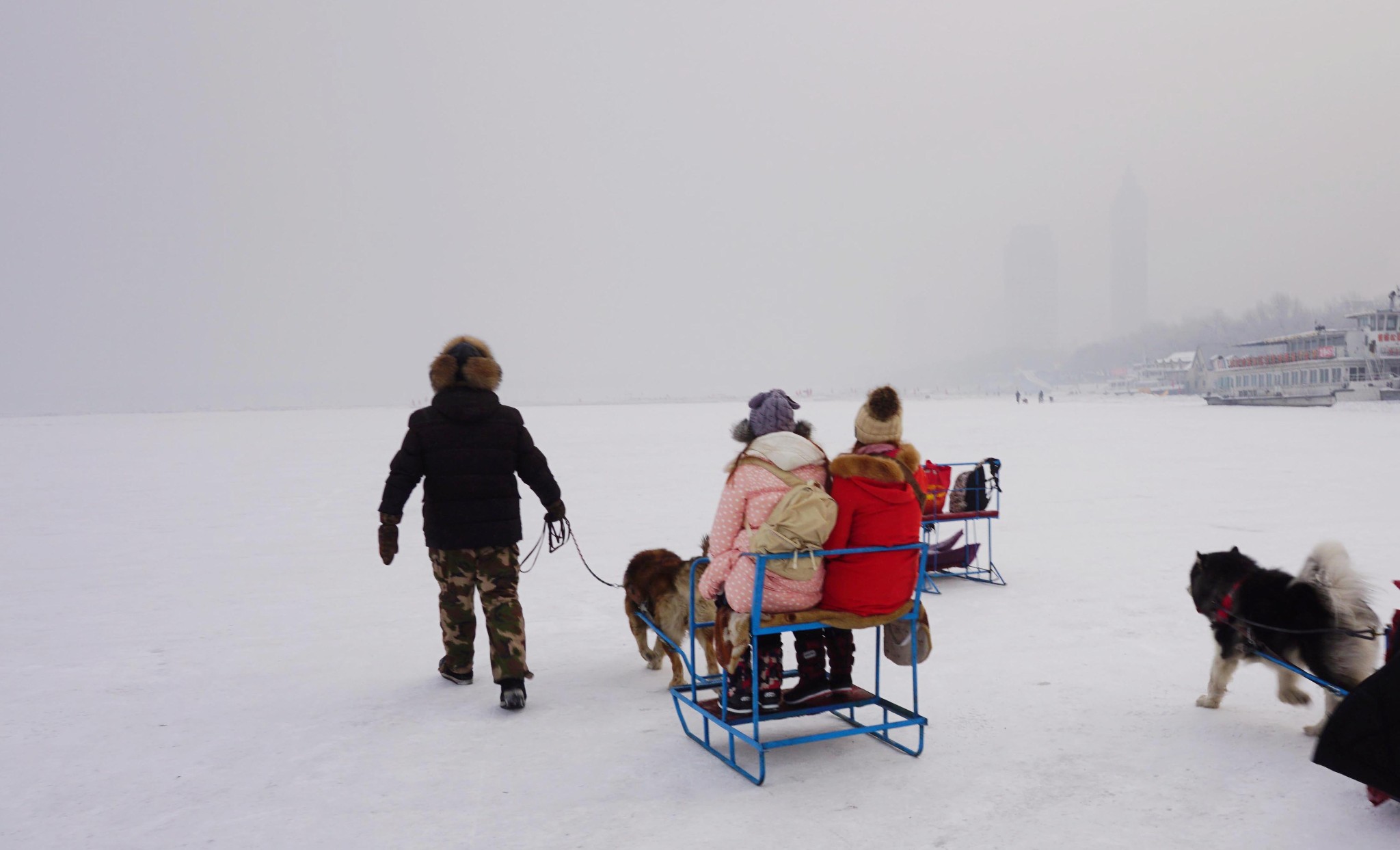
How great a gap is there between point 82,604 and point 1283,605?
8.92m

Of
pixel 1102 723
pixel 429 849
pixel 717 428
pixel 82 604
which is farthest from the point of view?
pixel 717 428

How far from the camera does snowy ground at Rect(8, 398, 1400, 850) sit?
3643mm

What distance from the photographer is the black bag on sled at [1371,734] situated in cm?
319

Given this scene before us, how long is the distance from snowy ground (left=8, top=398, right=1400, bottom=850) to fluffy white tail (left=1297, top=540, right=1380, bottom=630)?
65 cm

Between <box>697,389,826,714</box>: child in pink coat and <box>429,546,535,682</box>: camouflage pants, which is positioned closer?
<box>697,389,826,714</box>: child in pink coat

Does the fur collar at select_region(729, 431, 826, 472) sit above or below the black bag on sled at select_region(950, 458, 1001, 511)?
above

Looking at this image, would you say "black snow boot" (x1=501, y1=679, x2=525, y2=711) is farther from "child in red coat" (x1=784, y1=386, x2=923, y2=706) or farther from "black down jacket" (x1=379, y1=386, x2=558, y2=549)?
"child in red coat" (x1=784, y1=386, x2=923, y2=706)

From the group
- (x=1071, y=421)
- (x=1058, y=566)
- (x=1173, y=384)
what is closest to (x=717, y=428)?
(x=1071, y=421)

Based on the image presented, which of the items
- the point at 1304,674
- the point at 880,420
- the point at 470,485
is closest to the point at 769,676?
the point at 880,420

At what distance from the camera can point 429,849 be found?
3.47 m

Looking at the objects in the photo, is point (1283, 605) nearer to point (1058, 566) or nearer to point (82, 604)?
point (1058, 566)

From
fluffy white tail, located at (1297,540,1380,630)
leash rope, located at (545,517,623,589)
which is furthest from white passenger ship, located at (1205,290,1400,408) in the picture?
fluffy white tail, located at (1297,540,1380,630)

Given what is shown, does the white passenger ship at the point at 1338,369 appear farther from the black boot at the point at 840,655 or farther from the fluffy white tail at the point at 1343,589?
the black boot at the point at 840,655

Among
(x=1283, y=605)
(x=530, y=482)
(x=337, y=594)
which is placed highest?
(x=530, y=482)
